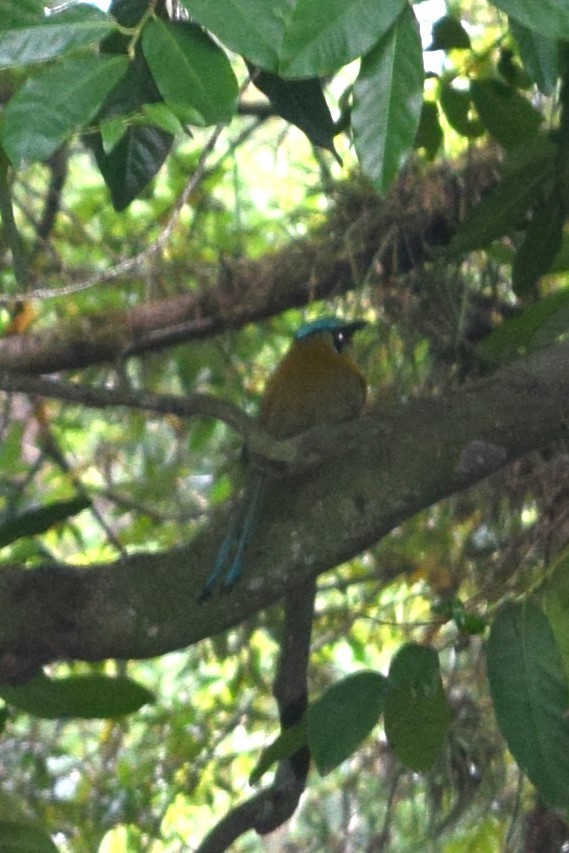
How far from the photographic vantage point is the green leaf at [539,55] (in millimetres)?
1101

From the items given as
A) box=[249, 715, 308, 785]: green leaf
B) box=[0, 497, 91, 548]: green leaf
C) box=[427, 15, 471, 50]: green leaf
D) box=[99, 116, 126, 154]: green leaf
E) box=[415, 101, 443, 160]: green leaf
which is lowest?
box=[249, 715, 308, 785]: green leaf

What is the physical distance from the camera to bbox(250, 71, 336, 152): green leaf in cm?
133

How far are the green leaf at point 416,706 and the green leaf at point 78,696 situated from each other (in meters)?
0.33

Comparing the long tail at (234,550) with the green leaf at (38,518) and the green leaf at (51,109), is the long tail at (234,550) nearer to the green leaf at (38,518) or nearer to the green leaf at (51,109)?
the green leaf at (38,518)

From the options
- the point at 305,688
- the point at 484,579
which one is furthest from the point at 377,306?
the point at 305,688

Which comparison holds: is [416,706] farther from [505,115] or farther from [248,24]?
[505,115]

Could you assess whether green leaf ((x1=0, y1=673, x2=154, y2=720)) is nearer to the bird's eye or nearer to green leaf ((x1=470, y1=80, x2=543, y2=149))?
green leaf ((x1=470, y1=80, x2=543, y2=149))

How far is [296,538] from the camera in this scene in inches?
60.2

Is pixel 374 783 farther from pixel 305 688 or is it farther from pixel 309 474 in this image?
pixel 309 474

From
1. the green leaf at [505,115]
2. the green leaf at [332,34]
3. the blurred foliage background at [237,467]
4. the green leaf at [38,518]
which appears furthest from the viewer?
the blurred foliage background at [237,467]

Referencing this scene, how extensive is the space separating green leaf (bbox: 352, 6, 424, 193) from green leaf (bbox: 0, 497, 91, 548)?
0.75m

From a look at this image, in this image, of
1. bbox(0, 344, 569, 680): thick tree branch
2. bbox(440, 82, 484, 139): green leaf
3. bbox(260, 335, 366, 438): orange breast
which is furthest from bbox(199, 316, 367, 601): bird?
bbox(0, 344, 569, 680): thick tree branch

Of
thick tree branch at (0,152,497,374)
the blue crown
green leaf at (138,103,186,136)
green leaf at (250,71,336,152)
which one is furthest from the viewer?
the blue crown

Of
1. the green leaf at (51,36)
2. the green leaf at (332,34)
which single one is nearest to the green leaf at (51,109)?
the green leaf at (51,36)
